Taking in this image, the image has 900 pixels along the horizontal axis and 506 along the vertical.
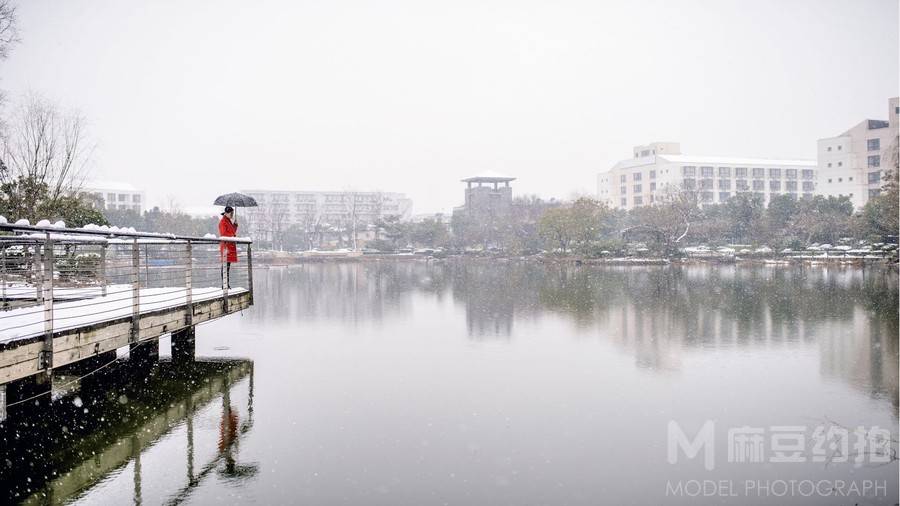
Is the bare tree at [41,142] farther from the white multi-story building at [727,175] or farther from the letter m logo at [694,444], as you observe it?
the white multi-story building at [727,175]

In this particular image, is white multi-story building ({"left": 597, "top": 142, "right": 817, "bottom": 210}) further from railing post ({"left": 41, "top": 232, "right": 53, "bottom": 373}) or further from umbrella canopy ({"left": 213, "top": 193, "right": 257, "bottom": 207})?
railing post ({"left": 41, "top": 232, "right": 53, "bottom": 373})

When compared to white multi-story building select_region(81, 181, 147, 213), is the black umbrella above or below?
below

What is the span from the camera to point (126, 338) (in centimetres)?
693

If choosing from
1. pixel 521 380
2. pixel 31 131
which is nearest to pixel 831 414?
pixel 521 380

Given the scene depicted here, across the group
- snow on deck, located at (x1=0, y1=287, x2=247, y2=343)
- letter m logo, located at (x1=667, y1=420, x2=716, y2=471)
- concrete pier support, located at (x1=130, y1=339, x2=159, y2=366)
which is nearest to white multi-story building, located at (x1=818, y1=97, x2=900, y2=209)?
letter m logo, located at (x1=667, y1=420, x2=716, y2=471)

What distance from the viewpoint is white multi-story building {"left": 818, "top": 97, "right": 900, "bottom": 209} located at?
193 feet

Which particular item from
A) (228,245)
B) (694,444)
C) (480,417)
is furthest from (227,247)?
(694,444)

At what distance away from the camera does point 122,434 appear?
6301 millimetres

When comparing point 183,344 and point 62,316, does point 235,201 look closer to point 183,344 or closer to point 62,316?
point 183,344

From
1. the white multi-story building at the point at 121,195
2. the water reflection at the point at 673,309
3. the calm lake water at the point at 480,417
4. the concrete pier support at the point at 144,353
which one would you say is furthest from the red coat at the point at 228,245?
the white multi-story building at the point at 121,195

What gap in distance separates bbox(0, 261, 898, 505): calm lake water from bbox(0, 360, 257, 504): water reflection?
0.02 m

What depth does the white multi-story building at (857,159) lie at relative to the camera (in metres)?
58.8

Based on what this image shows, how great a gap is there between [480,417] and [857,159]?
67.0 m

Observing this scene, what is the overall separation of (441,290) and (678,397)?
15.0 metres
